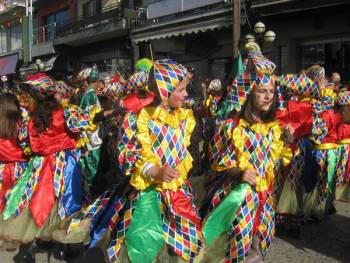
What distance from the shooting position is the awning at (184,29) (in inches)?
516

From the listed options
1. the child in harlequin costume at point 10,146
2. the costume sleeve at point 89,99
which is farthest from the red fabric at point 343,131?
the child in harlequin costume at point 10,146

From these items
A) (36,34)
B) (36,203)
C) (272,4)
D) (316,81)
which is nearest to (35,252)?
(36,203)

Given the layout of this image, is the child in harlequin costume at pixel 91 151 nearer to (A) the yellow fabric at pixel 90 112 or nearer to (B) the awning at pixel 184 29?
(A) the yellow fabric at pixel 90 112

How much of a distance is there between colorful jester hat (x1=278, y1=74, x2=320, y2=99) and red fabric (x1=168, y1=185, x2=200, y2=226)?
239 cm

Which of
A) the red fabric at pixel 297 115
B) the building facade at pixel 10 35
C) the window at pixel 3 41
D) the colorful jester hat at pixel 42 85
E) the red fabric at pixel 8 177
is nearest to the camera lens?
the colorful jester hat at pixel 42 85

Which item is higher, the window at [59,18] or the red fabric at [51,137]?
the window at [59,18]

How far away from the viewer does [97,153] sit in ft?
20.8

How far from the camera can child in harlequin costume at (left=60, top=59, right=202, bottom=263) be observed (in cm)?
261

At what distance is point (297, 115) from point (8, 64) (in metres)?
30.7

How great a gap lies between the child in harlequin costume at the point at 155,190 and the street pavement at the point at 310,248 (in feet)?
5.30

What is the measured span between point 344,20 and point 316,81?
7577 millimetres

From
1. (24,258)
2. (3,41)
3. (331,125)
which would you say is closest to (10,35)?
(3,41)

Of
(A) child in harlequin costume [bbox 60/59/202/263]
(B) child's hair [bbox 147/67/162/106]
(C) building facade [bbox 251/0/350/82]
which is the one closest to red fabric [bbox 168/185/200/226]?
(A) child in harlequin costume [bbox 60/59/202/263]

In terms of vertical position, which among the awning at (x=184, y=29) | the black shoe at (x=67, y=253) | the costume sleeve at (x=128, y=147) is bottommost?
the black shoe at (x=67, y=253)
